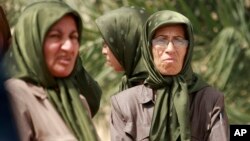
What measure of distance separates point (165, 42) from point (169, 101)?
21cm

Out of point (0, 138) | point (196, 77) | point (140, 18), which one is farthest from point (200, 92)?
point (0, 138)

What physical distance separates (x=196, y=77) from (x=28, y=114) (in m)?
1.11

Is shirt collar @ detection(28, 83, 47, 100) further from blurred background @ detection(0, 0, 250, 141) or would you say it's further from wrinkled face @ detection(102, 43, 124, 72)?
blurred background @ detection(0, 0, 250, 141)

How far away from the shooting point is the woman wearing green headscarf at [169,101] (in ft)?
9.68

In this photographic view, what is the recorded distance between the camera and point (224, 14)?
600cm

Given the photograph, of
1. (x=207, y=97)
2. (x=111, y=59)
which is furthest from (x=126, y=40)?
(x=207, y=97)

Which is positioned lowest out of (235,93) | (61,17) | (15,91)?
(235,93)

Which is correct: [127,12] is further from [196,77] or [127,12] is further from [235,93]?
[235,93]

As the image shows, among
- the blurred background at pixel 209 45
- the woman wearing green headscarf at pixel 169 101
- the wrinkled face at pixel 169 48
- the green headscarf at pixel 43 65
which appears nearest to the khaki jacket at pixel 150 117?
the woman wearing green headscarf at pixel 169 101

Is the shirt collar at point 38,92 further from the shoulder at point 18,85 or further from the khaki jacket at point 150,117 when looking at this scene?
the khaki jacket at point 150,117

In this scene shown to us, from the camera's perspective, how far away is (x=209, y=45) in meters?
5.89

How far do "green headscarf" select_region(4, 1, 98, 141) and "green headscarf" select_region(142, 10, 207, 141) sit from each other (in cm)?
76

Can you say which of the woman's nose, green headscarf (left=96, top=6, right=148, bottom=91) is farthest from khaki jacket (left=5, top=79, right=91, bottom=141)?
green headscarf (left=96, top=6, right=148, bottom=91)

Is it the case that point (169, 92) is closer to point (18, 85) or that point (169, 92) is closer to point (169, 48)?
point (169, 48)
